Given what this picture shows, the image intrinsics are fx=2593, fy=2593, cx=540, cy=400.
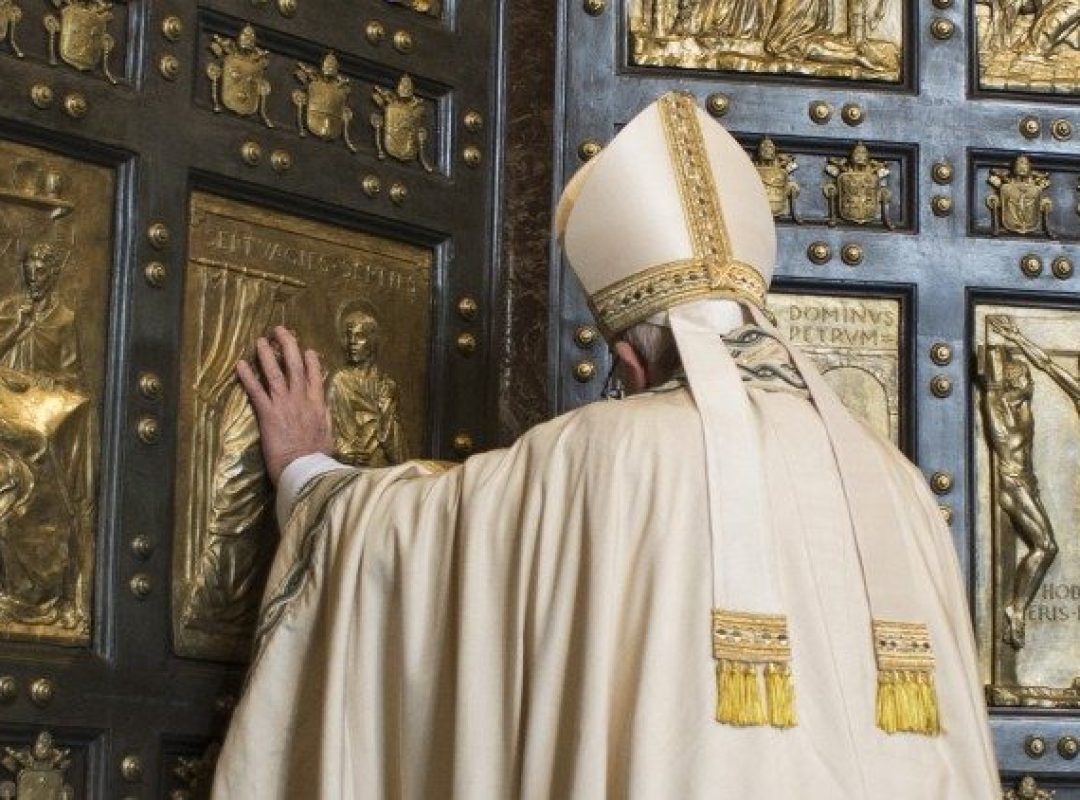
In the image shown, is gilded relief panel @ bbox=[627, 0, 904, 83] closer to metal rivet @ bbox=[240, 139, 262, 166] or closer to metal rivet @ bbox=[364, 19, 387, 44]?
metal rivet @ bbox=[364, 19, 387, 44]

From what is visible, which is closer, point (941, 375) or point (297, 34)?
point (297, 34)

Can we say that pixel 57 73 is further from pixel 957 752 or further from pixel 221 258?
pixel 957 752

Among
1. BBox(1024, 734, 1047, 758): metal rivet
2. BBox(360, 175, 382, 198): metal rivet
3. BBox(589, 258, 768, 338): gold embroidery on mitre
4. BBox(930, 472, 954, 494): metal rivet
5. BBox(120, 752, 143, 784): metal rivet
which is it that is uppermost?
BBox(360, 175, 382, 198): metal rivet

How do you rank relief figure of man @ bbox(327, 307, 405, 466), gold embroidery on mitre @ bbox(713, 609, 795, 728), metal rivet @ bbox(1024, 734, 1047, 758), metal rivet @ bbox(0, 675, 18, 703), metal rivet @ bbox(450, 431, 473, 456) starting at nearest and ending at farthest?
gold embroidery on mitre @ bbox(713, 609, 795, 728)
metal rivet @ bbox(0, 675, 18, 703)
relief figure of man @ bbox(327, 307, 405, 466)
metal rivet @ bbox(450, 431, 473, 456)
metal rivet @ bbox(1024, 734, 1047, 758)

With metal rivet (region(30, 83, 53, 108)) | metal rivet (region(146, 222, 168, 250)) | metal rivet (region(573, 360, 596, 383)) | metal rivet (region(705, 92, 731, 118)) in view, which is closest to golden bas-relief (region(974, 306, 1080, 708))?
metal rivet (region(705, 92, 731, 118))

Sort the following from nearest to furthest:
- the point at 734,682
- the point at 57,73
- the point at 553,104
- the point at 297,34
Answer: the point at 734,682 < the point at 57,73 < the point at 297,34 < the point at 553,104

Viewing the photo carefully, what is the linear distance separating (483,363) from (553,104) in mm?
543

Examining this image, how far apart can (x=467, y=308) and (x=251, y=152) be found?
584 millimetres

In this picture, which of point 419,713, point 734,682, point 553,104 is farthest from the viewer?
point 553,104

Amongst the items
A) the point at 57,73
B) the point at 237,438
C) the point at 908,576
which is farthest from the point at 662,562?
the point at 57,73

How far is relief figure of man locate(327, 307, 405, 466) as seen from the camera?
15.5ft

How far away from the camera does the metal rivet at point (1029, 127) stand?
17.3ft

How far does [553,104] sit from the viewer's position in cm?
514

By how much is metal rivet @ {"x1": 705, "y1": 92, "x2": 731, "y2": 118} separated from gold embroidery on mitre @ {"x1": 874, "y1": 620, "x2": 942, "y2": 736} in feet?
4.90
